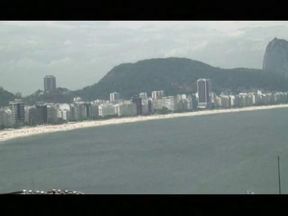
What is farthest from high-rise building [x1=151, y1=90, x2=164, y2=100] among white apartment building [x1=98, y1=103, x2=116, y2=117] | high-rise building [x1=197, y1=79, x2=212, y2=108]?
white apartment building [x1=98, y1=103, x2=116, y2=117]

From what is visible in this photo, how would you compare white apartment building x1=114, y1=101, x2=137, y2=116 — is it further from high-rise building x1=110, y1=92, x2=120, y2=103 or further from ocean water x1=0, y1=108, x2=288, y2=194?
ocean water x1=0, y1=108, x2=288, y2=194

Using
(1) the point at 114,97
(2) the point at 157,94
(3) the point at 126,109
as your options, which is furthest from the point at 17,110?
(2) the point at 157,94

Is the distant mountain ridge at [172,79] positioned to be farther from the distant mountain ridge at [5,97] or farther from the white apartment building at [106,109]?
the distant mountain ridge at [5,97]

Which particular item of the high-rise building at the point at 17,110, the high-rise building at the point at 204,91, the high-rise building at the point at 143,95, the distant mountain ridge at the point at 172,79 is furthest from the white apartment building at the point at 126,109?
the high-rise building at the point at 17,110

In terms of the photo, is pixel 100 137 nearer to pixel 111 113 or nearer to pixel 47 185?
pixel 111 113
